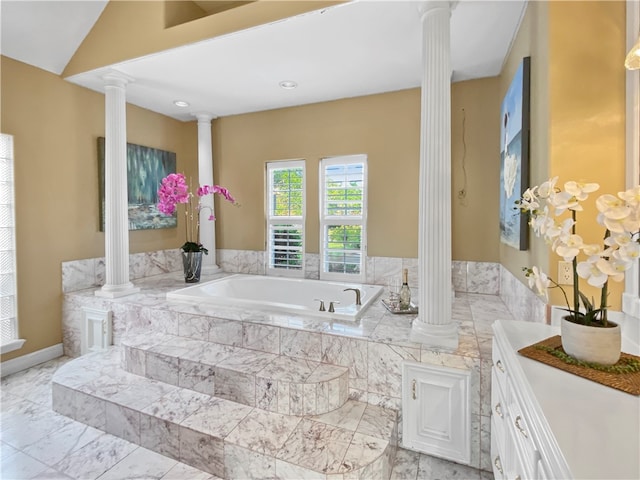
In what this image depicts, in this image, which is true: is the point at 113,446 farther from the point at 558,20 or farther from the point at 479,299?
the point at 558,20

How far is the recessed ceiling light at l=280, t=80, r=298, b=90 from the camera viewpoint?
3.04m

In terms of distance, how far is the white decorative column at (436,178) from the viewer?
6.05ft

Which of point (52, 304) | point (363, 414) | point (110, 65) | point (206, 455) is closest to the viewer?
point (206, 455)

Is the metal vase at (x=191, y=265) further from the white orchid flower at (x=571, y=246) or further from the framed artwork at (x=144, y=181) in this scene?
the white orchid flower at (x=571, y=246)

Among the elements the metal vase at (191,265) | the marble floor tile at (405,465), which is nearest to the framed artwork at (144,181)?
the metal vase at (191,265)

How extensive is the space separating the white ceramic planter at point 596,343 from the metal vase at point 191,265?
11.3 feet

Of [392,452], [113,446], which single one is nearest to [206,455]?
[113,446]

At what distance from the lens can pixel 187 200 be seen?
12.1 ft

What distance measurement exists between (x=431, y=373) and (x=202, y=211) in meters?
3.39

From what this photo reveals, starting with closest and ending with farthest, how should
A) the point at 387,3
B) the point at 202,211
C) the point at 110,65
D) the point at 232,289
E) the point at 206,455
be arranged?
the point at 206,455 < the point at 387,3 < the point at 110,65 < the point at 232,289 < the point at 202,211

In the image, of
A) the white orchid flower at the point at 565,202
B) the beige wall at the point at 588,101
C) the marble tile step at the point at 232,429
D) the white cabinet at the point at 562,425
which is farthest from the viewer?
the marble tile step at the point at 232,429

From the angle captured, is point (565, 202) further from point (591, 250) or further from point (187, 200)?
point (187, 200)

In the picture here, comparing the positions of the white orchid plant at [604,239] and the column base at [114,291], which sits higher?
the white orchid plant at [604,239]

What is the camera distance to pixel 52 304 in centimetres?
299
